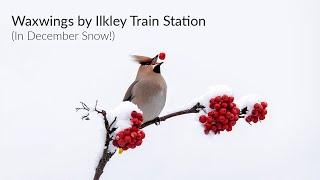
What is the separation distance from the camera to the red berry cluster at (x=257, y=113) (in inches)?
93.4

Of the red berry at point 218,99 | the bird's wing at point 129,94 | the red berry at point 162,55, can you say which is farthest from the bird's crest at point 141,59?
the red berry at point 218,99

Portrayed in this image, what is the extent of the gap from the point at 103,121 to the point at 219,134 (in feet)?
1.67

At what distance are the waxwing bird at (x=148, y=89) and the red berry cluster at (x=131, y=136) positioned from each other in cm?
168

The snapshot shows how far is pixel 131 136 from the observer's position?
2.08 m

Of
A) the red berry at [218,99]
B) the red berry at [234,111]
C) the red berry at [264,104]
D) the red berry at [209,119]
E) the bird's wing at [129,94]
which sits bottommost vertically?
the bird's wing at [129,94]

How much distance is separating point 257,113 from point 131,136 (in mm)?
580

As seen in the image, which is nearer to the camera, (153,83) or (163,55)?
(163,55)

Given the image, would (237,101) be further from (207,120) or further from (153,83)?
(153,83)

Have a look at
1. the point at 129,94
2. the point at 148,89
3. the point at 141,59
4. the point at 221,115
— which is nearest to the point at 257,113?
the point at 221,115

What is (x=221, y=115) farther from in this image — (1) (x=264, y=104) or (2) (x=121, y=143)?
(2) (x=121, y=143)

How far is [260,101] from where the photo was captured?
2412 mm

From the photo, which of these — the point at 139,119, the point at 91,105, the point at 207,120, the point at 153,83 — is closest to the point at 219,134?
the point at 207,120

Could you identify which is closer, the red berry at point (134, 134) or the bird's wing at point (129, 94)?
the red berry at point (134, 134)

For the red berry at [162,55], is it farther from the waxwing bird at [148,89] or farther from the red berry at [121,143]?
the waxwing bird at [148,89]
